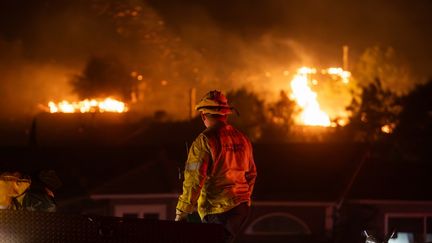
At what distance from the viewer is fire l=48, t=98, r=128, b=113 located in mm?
59094

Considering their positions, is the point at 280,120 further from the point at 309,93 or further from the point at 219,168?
the point at 219,168

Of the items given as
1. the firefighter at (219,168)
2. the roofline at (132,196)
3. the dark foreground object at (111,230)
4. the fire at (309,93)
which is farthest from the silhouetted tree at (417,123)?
the dark foreground object at (111,230)

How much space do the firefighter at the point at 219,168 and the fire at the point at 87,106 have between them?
51.0m

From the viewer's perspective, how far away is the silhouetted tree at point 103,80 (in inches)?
2450

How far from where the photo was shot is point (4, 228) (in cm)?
594

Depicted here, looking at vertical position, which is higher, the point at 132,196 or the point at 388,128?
the point at 388,128

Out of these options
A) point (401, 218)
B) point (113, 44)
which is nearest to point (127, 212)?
point (401, 218)

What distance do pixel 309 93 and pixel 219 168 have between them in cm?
6598

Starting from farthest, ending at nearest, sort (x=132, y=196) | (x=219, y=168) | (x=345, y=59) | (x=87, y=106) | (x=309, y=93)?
(x=345, y=59), (x=309, y=93), (x=87, y=106), (x=132, y=196), (x=219, y=168)

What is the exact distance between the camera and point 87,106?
61906mm

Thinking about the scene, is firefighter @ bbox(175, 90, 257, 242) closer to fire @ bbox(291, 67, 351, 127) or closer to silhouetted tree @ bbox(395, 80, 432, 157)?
silhouetted tree @ bbox(395, 80, 432, 157)

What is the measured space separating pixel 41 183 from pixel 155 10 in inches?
2618

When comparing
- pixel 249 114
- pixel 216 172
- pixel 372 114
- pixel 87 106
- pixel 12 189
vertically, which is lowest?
pixel 12 189

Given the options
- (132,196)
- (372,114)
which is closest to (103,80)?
(372,114)
